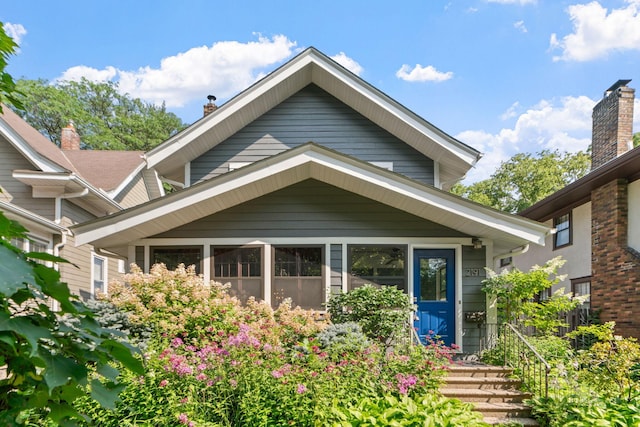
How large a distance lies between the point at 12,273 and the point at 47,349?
345mm

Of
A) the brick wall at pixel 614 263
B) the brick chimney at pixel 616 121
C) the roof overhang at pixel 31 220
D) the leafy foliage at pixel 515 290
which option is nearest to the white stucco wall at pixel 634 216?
the brick wall at pixel 614 263

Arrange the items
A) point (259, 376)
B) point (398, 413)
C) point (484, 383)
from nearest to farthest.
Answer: point (398, 413) → point (259, 376) → point (484, 383)

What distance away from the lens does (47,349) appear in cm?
121

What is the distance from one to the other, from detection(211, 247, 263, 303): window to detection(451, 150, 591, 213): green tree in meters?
24.6

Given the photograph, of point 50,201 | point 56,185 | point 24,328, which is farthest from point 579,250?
point 50,201

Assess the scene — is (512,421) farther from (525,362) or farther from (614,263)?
(614,263)

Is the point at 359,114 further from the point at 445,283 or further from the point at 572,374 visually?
the point at 572,374

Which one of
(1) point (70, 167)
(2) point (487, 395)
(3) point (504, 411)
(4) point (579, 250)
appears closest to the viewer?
(3) point (504, 411)

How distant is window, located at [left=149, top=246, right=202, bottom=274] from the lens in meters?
7.80

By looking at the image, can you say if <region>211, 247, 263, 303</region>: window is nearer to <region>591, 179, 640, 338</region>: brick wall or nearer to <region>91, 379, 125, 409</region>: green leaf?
<region>91, 379, 125, 409</region>: green leaf

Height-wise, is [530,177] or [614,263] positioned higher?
[530,177]

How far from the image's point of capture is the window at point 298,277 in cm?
767

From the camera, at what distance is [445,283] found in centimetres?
789

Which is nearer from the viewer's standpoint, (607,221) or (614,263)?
(614,263)
